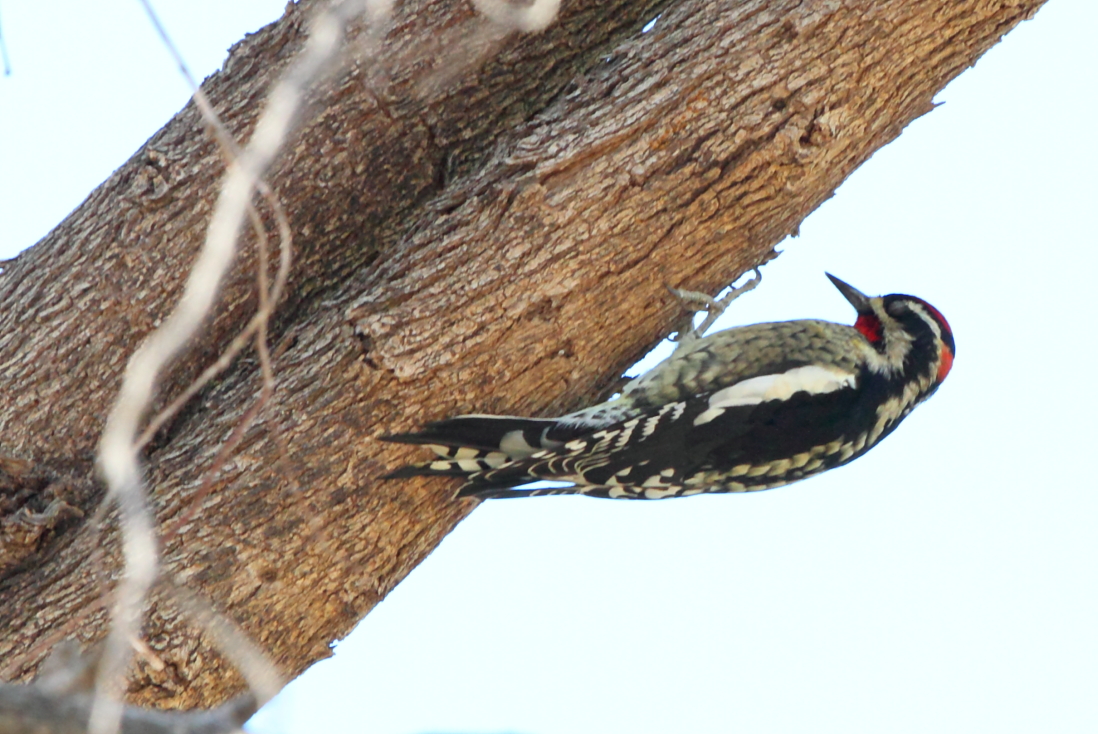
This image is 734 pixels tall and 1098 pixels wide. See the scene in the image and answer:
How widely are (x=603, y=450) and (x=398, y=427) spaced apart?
71cm

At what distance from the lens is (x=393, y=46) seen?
3.06 metres

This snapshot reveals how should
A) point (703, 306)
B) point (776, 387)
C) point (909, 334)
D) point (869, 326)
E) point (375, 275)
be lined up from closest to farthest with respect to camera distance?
1. point (375, 275)
2. point (703, 306)
3. point (776, 387)
4. point (909, 334)
5. point (869, 326)

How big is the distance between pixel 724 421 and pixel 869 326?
3.24 feet

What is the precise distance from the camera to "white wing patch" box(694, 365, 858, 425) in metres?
3.45

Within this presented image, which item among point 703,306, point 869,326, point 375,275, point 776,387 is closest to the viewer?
point 375,275

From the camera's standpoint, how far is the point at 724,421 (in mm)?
3406

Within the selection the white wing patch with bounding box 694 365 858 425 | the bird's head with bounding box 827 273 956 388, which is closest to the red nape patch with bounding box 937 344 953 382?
Answer: the bird's head with bounding box 827 273 956 388

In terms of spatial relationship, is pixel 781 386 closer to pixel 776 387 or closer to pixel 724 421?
pixel 776 387

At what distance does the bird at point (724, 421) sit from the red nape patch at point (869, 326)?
0.31ft

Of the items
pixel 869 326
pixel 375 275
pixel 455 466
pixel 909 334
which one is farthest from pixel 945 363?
pixel 375 275

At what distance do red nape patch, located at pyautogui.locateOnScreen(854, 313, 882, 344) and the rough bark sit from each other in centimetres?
103

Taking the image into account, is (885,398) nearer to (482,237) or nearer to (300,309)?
(482,237)

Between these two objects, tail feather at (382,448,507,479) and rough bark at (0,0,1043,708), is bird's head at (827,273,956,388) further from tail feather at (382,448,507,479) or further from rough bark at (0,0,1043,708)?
tail feather at (382,448,507,479)

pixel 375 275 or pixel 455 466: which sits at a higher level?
pixel 375 275
